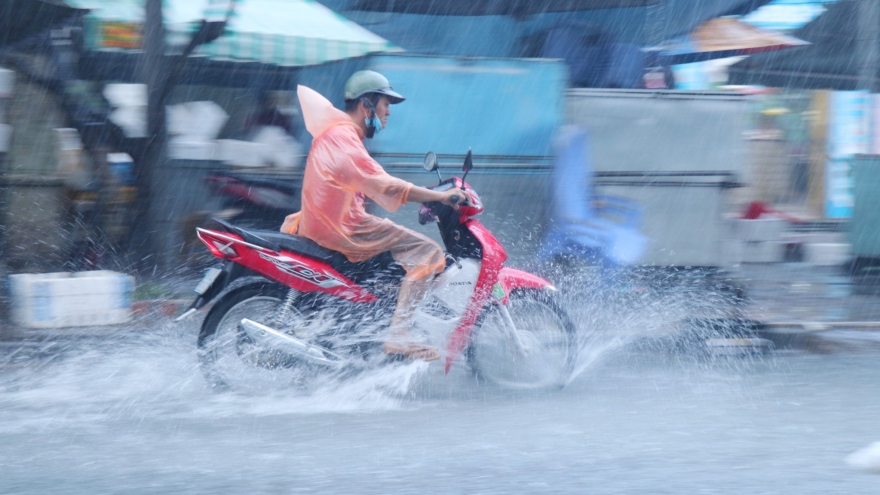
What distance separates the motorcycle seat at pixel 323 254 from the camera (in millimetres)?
4684

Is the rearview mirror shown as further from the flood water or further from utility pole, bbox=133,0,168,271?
utility pole, bbox=133,0,168,271

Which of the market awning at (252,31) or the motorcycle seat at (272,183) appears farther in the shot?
the market awning at (252,31)

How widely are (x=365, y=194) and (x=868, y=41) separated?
6.76 metres

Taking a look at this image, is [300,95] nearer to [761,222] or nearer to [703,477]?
[703,477]

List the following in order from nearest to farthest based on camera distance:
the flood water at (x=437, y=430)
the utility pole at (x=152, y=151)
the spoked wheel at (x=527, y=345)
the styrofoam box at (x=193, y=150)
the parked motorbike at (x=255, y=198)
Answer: the flood water at (x=437, y=430) < the spoked wheel at (x=527, y=345) < the utility pole at (x=152, y=151) < the parked motorbike at (x=255, y=198) < the styrofoam box at (x=193, y=150)

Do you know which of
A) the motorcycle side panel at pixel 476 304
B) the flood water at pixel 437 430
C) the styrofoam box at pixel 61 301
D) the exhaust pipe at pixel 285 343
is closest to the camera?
the flood water at pixel 437 430

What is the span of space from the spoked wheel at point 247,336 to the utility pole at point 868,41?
700 cm

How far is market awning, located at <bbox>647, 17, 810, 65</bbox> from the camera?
1056cm

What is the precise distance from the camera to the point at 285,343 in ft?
15.4

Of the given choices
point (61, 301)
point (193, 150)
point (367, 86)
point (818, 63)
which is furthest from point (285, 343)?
point (818, 63)

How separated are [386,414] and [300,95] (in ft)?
5.69

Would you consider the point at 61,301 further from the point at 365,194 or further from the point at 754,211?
the point at 754,211

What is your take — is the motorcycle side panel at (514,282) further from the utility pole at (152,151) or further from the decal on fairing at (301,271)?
the utility pole at (152,151)

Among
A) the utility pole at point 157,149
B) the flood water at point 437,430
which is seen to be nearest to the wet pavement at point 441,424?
the flood water at point 437,430
